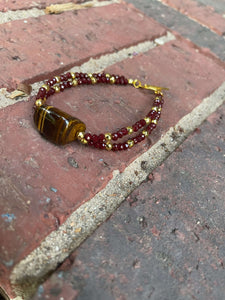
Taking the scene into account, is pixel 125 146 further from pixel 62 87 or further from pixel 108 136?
pixel 62 87

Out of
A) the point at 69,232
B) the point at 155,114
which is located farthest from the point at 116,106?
the point at 69,232

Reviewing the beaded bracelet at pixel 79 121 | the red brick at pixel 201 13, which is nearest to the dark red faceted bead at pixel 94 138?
the beaded bracelet at pixel 79 121

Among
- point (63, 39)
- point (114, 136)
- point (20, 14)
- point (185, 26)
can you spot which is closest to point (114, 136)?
point (114, 136)

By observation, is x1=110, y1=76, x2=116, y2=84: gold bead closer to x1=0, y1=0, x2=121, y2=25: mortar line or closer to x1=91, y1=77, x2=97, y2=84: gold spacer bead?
x1=91, y1=77, x2=97, y2=84: gold spacer bead

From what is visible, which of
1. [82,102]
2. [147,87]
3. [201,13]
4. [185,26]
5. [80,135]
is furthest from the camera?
[201,13]

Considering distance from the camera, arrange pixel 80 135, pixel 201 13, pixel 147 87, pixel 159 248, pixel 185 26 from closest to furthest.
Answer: pixel 159 248 < pixel 80 135 < pixel 147 87 < pixel 185 26 < pixel 201 13

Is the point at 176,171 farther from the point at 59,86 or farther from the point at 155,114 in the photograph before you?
the point at 59,86

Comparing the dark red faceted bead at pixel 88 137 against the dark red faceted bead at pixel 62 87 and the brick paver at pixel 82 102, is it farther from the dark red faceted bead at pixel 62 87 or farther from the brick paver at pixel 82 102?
the dark red faceted bead at pixel 62 87
